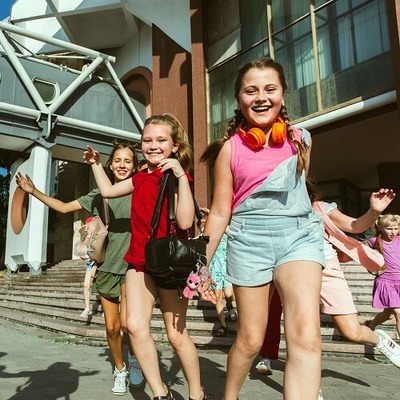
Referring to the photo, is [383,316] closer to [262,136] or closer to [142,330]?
[142,330]

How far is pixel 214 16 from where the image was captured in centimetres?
1330

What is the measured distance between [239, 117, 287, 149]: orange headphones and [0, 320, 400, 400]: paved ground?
2066mm

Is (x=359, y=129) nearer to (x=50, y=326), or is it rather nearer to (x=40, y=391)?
(x=50, y=326)

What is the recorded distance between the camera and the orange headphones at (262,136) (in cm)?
248

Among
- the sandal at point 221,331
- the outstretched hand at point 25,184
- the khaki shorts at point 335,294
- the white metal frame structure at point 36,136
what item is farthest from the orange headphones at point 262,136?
the white metal frame structure at point 36,136

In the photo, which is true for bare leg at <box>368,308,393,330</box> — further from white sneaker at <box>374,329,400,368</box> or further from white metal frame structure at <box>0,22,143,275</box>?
white metal frame structure at <box>0,22,143,275</box>

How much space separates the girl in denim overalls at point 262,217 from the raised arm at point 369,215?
60 centimetres

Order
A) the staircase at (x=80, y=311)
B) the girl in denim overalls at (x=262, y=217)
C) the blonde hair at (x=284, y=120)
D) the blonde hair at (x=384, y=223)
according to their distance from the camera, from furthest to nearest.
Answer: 1. the staircase at (x=80, y=311)
2. the blonde hair at (x=384, y=223)
3. the blonde hair at (x=284, y=120)
4. the girl in denim overalls at (x=262, y=217)

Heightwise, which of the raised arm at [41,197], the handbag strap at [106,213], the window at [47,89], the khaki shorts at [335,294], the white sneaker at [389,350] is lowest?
the white sneaker at [389,350]

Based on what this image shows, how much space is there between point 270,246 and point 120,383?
1987 mm

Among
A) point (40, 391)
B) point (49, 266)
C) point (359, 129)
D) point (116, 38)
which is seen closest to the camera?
point (40, 391)

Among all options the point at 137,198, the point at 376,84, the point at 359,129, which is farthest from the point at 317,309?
the point at 359,129

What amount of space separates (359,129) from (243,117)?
31.1ft

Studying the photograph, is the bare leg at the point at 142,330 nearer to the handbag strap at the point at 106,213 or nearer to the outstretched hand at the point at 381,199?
the handbag strap at the point at 106,213
